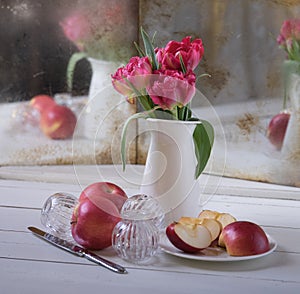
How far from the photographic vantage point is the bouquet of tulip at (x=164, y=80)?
0.89 meters

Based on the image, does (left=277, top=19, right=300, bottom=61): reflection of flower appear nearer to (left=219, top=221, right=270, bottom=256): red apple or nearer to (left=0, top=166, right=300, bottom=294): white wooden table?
(left=0, top=166, right=300, bottom=294): white wooden table

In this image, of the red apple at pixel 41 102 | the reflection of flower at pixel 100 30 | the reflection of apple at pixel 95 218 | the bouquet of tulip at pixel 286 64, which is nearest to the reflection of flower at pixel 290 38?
the bouquet of tulip at pixel 286 64

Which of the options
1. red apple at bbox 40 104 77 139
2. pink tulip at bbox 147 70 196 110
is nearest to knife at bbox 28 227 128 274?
pink tulip at bbox 147 70 196 110

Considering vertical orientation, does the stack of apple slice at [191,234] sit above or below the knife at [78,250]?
→ above

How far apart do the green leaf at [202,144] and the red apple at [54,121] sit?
685 millimetres

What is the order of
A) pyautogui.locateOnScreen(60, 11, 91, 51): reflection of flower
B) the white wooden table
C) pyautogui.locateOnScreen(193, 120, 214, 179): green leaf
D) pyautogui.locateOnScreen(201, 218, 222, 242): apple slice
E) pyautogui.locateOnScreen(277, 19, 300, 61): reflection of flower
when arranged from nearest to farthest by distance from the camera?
the white wooden table → pyautogui.locateOnScreen(201, 218, 222, 242): apple slice → pyautogui.locateOnScreen(193, 120, 214, 179): green leaf → pyautogui.locateOnScreen(277, 19, 300, 61): reflection of flower → pyautogui.locateOnScreen(60, 11, 91, 51): reflection of flower

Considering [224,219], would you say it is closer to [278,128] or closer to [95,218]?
[95,218]

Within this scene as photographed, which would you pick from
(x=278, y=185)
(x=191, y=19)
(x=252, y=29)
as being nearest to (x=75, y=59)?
(x=191, y=19)

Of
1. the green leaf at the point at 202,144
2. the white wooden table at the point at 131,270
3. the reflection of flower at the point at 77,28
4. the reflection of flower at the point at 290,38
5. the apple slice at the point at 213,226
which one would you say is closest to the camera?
the white wooden table at the point at 131,270

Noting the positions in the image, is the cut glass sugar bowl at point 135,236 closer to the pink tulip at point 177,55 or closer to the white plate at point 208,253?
the white plate at point 208,253

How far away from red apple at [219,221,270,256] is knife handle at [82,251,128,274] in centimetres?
15

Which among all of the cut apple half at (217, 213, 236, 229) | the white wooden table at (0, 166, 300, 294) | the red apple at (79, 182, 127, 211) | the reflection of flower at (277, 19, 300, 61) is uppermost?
the reflection of flower at (277, 19, 300, 61)

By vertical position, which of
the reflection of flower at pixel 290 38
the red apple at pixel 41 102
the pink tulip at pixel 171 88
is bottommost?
the pink tulip at pixel 171 88

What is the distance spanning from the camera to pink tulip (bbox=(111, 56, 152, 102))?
35.5 inches
